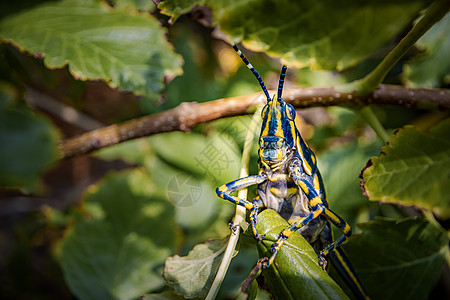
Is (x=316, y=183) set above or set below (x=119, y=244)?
above

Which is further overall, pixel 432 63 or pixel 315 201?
pixel 432 63

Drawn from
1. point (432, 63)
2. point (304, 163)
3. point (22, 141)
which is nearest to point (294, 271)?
point (304, 163)

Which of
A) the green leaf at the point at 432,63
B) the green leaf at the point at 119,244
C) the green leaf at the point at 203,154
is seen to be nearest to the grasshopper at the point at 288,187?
the green leaf at the point at 203,154

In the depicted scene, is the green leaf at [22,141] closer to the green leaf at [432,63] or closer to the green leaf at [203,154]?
Result: the green leaf at [203,154]

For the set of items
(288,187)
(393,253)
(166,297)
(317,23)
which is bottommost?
(166,297)

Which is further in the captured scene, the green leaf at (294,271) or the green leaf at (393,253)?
the green leaf at (393,253)


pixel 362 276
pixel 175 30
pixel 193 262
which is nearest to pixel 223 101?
pixel 193 262

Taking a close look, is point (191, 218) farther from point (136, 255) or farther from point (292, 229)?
point (292, 229)

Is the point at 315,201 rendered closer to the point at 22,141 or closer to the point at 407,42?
the point at 407,42

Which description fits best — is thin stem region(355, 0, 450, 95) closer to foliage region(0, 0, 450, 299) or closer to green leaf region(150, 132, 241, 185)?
foliage region(0, 0, 450, 299)
